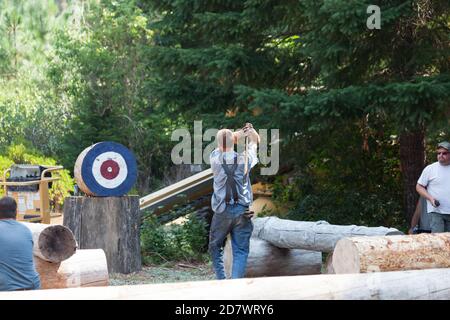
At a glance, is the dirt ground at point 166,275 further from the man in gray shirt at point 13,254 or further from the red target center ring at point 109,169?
the man in gray shirt at point 13,254

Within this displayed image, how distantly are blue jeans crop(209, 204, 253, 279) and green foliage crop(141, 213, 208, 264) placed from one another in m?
3.27

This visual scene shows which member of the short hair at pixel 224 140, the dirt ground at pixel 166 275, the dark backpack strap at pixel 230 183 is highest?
the short hair at pixel 224 140

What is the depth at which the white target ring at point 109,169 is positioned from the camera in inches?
444

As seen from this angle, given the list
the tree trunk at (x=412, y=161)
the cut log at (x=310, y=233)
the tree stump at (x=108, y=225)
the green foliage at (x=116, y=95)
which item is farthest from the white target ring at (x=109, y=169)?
the green foliage at (x=116, y=95)

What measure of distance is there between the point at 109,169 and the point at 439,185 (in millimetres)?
4195

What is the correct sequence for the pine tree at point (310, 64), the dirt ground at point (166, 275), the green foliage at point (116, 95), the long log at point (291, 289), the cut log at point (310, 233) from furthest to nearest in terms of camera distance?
the green foliage at point (116, 95) < the pine tree at point (310, 64) < the dirt ground at point (166, 275) < the cut log at point (310, 233) < the long log at point (291, 289)

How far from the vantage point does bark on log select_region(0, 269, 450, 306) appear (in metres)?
6.34

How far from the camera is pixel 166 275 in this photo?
456 inches

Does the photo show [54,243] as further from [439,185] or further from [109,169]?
[439,185]

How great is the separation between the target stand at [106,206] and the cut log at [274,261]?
148 cm

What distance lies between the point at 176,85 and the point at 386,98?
157 inches

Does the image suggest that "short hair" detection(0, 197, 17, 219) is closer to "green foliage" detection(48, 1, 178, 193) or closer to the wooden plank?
the wooden plank

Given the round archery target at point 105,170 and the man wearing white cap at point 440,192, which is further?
the round archery target at point 105,170

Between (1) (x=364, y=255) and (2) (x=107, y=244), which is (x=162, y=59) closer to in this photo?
(2) (x=107, y=244)
